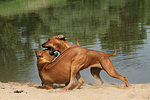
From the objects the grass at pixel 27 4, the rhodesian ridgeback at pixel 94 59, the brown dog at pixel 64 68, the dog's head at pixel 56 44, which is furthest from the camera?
the grass at pixel 27 4

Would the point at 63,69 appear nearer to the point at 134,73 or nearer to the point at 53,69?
the point at 53,69

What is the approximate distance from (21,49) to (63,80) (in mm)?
9163

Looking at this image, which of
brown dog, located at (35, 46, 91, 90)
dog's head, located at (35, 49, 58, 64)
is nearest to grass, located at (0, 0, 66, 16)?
dog's head, located at (35, 49, 58, 64)

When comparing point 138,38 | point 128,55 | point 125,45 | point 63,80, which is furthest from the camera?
point 138,38

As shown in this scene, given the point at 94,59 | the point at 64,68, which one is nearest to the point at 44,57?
the point at 64,68

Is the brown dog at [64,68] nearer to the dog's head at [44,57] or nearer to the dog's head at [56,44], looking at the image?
the dog's head at [44,57]

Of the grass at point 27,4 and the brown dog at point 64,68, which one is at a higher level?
the grass at point 27,4

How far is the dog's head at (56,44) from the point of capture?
329 inches

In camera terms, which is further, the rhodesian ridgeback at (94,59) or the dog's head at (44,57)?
the dog's head at (44,57)

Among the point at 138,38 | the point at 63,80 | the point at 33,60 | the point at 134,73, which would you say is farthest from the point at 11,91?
the point at 138,38

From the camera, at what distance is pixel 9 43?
1936 cm

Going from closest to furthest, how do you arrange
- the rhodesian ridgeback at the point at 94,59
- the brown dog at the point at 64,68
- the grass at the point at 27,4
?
1. the brown dog at the point at 64,68
2. the rhodesian ridgeback at the point at 94,59
3. the grass at the point at 27,4

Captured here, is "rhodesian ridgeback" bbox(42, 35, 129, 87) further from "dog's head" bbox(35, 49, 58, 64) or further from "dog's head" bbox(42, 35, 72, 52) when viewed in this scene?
"dog's head" bbox(35, 49, 58, 64)

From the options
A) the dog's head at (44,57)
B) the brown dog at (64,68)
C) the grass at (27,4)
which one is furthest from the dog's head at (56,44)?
the grass at (27,4)
